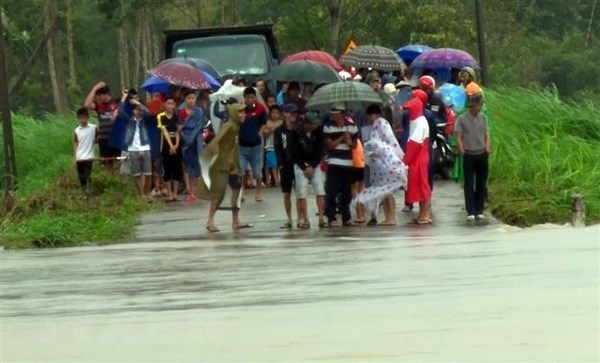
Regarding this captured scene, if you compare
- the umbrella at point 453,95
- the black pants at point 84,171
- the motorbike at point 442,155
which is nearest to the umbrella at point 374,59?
the umbrella at point 453,95

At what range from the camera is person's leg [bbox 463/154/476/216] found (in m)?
19.5

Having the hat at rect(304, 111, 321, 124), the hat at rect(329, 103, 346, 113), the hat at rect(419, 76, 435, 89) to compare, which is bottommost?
the hat at rect(304, 111, 321, 124)

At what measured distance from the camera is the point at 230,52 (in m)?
29.0

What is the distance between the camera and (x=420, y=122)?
19.6 m

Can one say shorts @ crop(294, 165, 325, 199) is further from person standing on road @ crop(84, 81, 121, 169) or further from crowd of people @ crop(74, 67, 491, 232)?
person standing on road @ crop(84, 81, 121, 169)

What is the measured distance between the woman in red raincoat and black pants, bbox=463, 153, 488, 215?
500mm

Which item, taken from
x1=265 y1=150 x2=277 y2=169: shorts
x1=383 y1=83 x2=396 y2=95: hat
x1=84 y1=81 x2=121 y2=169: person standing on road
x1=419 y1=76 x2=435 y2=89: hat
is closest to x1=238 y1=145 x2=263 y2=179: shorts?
x1=265 y1=150 x2=277 y2=169: shorts

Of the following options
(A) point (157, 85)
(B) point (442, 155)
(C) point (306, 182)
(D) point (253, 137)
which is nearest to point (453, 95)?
(B) point (442, 155)

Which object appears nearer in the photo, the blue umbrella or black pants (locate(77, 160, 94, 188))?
black pants (locate(77, 160, 94, 188))

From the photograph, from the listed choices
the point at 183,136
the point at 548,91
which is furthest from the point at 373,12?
the point at 183,136

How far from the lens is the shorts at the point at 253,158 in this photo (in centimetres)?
2306

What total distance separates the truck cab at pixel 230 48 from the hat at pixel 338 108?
26.3 feet

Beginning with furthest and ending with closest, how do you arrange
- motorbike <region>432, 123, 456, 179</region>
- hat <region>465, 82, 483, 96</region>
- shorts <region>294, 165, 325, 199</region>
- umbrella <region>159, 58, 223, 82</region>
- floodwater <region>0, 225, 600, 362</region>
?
umbrella <region>159, 58, 223, 82</region> < motorbike <region>432, 123, 456, 179</region> < hat <region>465, 82, 483, 96</region> < shorts <region>294, 165, 325, 199</region> < floodwater <region>0, 225, 600, 362</region>

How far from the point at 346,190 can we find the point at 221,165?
162 cm
